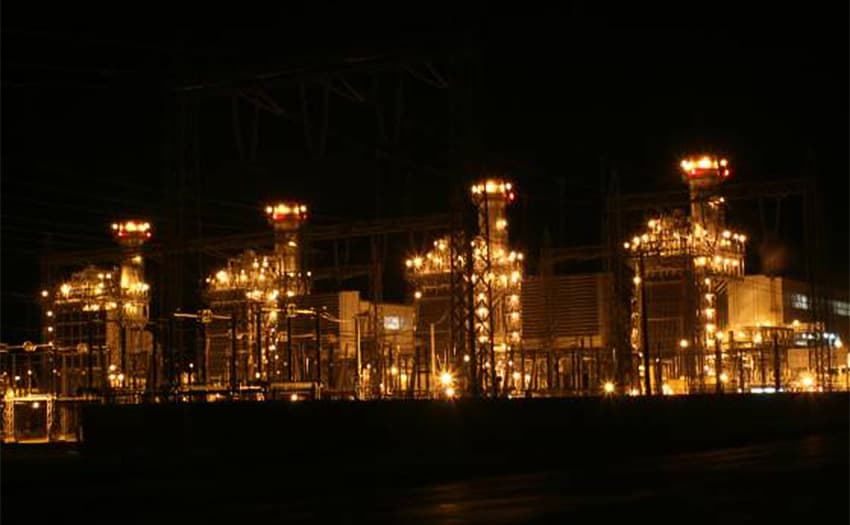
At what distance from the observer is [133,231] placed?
215ft

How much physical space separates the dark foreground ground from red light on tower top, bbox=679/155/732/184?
17454 millimetres

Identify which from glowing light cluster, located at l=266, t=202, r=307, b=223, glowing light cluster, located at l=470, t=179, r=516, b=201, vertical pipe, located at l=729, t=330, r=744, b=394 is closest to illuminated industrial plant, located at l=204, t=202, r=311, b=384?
glowing light cluster, located at l=266, t=202, r=307, b=223

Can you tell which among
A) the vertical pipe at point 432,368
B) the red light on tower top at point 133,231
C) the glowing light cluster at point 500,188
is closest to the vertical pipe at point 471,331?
the vertical pipe at point 432,368

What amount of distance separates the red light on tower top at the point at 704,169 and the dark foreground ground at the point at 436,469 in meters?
17.5

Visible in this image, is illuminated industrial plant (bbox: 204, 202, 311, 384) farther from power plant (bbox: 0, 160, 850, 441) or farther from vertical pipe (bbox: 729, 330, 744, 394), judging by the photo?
vertical pipe (bbox: 729, 330, 744, 394)

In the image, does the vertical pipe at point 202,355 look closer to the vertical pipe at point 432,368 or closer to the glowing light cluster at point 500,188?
the vertical pipe at point 432,368

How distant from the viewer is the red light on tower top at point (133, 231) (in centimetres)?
6544

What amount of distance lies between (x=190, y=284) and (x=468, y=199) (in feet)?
52.9

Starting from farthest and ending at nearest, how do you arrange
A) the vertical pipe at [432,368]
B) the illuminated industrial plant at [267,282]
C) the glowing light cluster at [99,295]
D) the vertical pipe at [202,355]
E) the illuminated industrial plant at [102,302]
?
the glowing light cluster at [99,295] → the illuminated industrial plant at [102,302] → the illuminated industrial plant at [267,282] → the vertical pipe at [432,368] → the vertical pipe at [202,355]

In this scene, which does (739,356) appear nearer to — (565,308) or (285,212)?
(565,308)

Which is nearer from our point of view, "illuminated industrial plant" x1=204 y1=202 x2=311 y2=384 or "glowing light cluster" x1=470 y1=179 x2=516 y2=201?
"illuminated industrial plant" x1=204 y1=202 x2=311 y2=384

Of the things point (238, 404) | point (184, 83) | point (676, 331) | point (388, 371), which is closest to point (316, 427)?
point (238, 404)

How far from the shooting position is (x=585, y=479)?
26.0 m

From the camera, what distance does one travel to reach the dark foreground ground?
19734 mm
